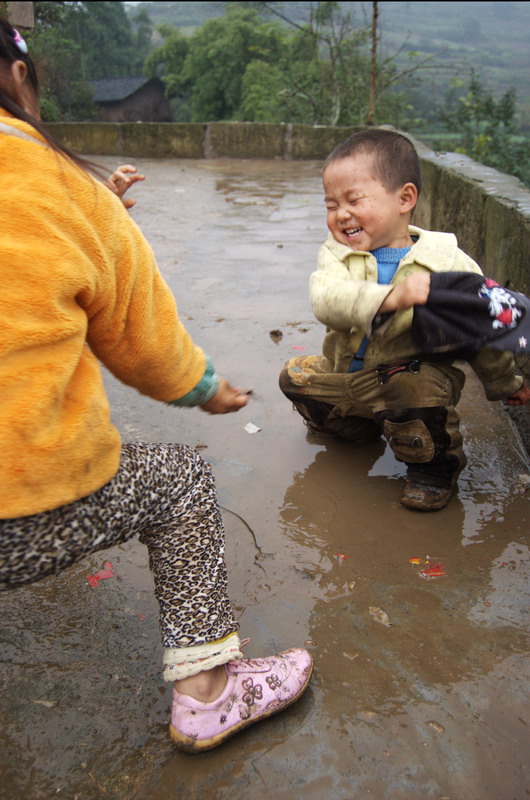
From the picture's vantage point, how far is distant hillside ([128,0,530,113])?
473 inches

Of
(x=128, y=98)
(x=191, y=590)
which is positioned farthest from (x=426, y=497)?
(x=128, y=98)

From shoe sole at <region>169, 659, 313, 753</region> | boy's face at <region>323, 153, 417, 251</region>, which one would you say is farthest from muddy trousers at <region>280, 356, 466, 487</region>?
shoe sole at <region>169, 659, 313, 753</region>

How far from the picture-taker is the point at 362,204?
7.39 feet

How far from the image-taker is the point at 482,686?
5.35ft

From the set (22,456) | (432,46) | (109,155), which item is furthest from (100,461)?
(432,46)

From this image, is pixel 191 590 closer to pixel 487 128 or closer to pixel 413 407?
pixel 413 407

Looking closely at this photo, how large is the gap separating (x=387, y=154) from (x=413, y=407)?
82 centimetres

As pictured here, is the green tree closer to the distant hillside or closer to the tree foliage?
the distant hillside

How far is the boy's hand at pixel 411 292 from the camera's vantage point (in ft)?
6.27

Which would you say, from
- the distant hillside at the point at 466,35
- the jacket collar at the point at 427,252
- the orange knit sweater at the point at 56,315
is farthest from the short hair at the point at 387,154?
the distant hillside at the point at 466,35

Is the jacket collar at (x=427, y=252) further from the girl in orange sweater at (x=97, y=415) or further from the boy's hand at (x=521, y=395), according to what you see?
the girl in orange sweater at (x=97, y=415)

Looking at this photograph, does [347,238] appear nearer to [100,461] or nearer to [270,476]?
[270,476]

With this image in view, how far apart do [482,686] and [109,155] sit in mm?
12006

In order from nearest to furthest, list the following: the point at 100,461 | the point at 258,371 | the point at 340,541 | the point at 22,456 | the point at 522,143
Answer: the point at 22,456 < the point at 100,461 < the point at 340,541 < the point at 258,371 < the point at 522,143
